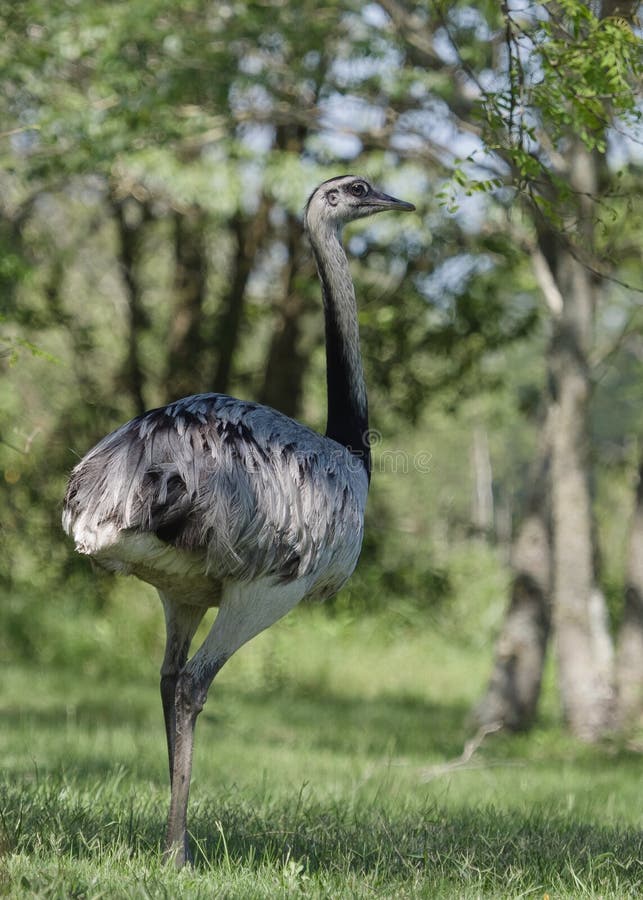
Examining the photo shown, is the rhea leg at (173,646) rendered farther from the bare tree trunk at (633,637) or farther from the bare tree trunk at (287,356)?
the bare tree trunk at (287,356)

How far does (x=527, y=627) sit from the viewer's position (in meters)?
11.4

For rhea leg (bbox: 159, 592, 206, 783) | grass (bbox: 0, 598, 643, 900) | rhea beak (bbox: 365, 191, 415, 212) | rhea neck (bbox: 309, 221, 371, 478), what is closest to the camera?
grass (bbox: 0, 598, 643, 900)

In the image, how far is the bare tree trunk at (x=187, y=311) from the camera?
16.8 m

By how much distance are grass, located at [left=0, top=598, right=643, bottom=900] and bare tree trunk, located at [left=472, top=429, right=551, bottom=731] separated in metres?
0.44

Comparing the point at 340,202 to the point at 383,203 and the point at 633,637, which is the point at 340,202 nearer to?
the point at 383,203

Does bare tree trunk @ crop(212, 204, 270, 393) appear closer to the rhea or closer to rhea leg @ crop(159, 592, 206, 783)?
rhea leg @ crop(159, 592, 206, 783)

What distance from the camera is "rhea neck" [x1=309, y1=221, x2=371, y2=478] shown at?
5977 mm

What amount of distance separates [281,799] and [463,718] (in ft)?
22.3

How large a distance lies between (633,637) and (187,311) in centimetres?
841

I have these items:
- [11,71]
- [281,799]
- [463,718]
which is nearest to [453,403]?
[463,718]

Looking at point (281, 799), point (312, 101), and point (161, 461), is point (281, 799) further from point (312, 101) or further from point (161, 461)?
point (312, 101)

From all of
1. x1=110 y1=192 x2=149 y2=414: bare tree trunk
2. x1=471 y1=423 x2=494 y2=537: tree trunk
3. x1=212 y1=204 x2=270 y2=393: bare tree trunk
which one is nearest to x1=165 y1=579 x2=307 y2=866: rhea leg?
x1=212 y1=204 x2=270 y2=393: bare tree trunk

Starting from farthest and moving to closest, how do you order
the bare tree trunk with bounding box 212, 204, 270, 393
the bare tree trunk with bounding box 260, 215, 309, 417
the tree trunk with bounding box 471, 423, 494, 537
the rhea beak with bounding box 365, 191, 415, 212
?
the tree trunk with bounding box 471, 423, 494, 537 → the bare tree trunk with bounding box 212, 204, 270, 393 → the bare tree trunk with bounding box 260, 215, 309, 417 → the rhea beak with bounding box 365, 191, 415, 212

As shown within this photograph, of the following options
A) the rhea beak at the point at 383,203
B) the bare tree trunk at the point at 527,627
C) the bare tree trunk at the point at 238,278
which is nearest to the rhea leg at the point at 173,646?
the rhea beak at the point at 383,203
